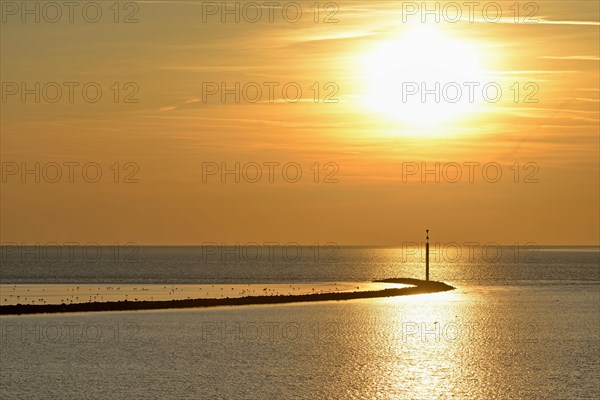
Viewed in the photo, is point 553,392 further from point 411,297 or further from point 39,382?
point 411,297

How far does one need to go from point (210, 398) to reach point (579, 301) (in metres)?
98.2

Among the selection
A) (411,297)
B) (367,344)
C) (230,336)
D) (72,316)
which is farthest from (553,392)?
(411,297)

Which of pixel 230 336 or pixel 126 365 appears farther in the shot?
pixel 230 336

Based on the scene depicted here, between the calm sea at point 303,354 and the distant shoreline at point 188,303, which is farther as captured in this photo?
the distant shoreline at point 188,303

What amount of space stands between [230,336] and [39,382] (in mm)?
27853

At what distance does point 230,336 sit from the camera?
85688 millimetres

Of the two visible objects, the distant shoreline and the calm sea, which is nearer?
the calm sea

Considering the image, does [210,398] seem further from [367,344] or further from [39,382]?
[367,344]

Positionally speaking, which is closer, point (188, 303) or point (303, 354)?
point (303, 354)

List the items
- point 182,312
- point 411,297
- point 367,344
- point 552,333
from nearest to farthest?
point 367,344, point 552,333, point 182,312, point 411,297

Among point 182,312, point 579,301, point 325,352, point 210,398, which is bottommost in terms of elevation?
point 210,398

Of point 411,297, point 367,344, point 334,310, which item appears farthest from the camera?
point 411,297

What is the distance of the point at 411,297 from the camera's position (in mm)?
140500

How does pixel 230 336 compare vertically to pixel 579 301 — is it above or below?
below
